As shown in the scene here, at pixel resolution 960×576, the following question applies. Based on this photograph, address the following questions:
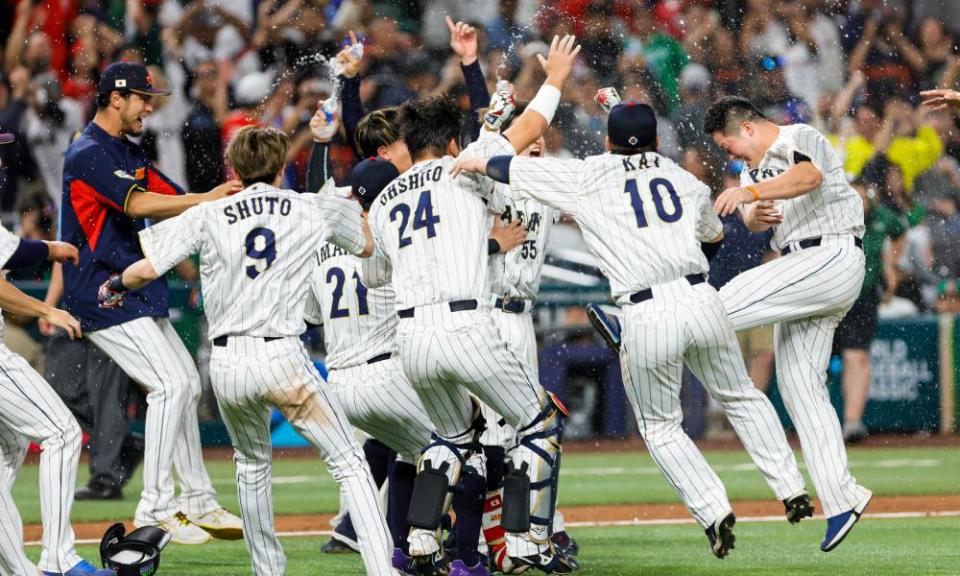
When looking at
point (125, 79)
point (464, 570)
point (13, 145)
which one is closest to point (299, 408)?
point (464, 570)

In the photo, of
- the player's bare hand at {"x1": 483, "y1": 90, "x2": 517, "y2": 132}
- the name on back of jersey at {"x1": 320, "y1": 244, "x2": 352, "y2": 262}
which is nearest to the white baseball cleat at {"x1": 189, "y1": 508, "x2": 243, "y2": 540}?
the name on back of jersey at {"x1": 320, "y1": 244, "x2": 352, "y2": 262}

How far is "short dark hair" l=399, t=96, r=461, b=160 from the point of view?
629 centimetres

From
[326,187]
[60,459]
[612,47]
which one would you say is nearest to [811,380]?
[326,187]

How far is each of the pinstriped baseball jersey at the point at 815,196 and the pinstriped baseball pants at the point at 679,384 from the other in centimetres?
103

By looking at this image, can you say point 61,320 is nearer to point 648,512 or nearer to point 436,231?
point 436,231

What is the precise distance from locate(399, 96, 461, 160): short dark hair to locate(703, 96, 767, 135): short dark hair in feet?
4.68

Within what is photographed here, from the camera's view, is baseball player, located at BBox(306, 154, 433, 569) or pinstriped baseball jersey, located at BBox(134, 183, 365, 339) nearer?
pinstriped baseball jersey, located at BBox(134, 183, 365, 339)

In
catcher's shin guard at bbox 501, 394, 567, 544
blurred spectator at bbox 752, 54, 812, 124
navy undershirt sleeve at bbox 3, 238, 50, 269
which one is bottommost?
catcher's shin guard at bbox 501, 394, 567, 544

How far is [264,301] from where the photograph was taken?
5.68 meters

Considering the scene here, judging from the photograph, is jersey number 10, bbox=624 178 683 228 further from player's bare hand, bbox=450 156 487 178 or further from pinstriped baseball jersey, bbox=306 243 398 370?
pinstriped baseball jersey, bbox=306 243 398 370

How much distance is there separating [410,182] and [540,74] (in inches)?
317

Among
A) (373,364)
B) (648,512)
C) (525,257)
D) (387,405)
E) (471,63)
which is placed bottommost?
(648,512)

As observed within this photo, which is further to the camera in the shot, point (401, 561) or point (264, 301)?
point (401, 561)

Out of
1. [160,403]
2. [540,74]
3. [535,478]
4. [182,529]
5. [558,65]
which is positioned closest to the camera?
[535,478]
